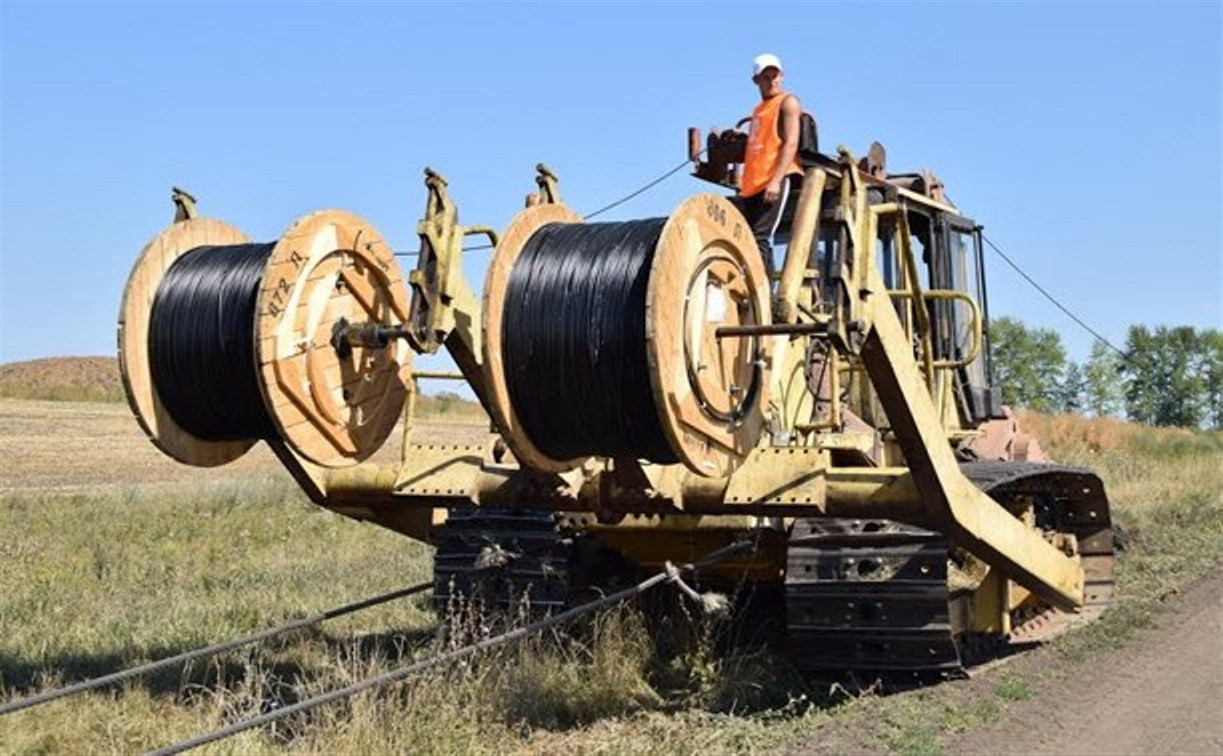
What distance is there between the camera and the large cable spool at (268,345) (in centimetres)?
Result: 587

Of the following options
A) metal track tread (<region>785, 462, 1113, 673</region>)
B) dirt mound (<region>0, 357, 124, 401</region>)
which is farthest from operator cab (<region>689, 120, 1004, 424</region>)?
dirt mound (<region>0, 357, 124, 401</region>)

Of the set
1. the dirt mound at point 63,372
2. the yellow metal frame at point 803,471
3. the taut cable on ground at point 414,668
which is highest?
the dirt mound at point 63,372

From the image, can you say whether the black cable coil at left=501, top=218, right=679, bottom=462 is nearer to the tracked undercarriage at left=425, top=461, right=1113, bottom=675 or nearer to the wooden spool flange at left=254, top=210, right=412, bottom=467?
the wooden spool flange at left=254, top=210, right=412, bottom=467

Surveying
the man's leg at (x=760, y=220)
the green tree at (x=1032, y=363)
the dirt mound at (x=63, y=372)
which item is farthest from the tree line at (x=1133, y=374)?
the man's leg at (x=760, y=220)

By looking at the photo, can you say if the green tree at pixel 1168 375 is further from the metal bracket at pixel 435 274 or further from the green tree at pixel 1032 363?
the metal bracket at pixel 435 274

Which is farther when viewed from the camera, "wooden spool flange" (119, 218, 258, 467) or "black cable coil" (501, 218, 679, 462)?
"wooden spool flange" (119, 218, 258, 467)

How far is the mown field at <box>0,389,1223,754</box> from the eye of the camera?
6.43m

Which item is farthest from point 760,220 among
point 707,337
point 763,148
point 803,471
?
point 707,337

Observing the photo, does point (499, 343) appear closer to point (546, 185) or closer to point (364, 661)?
point (546, 185)

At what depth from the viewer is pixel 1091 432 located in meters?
34.9

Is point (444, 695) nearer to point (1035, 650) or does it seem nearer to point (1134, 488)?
point (1035, 650)

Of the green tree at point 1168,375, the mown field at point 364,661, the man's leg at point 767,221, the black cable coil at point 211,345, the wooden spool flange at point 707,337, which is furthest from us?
the green tree at point 1168,375

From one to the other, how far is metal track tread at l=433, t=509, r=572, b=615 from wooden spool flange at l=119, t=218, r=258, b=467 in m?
1.84

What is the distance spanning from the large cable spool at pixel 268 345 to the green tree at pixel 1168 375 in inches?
2965
